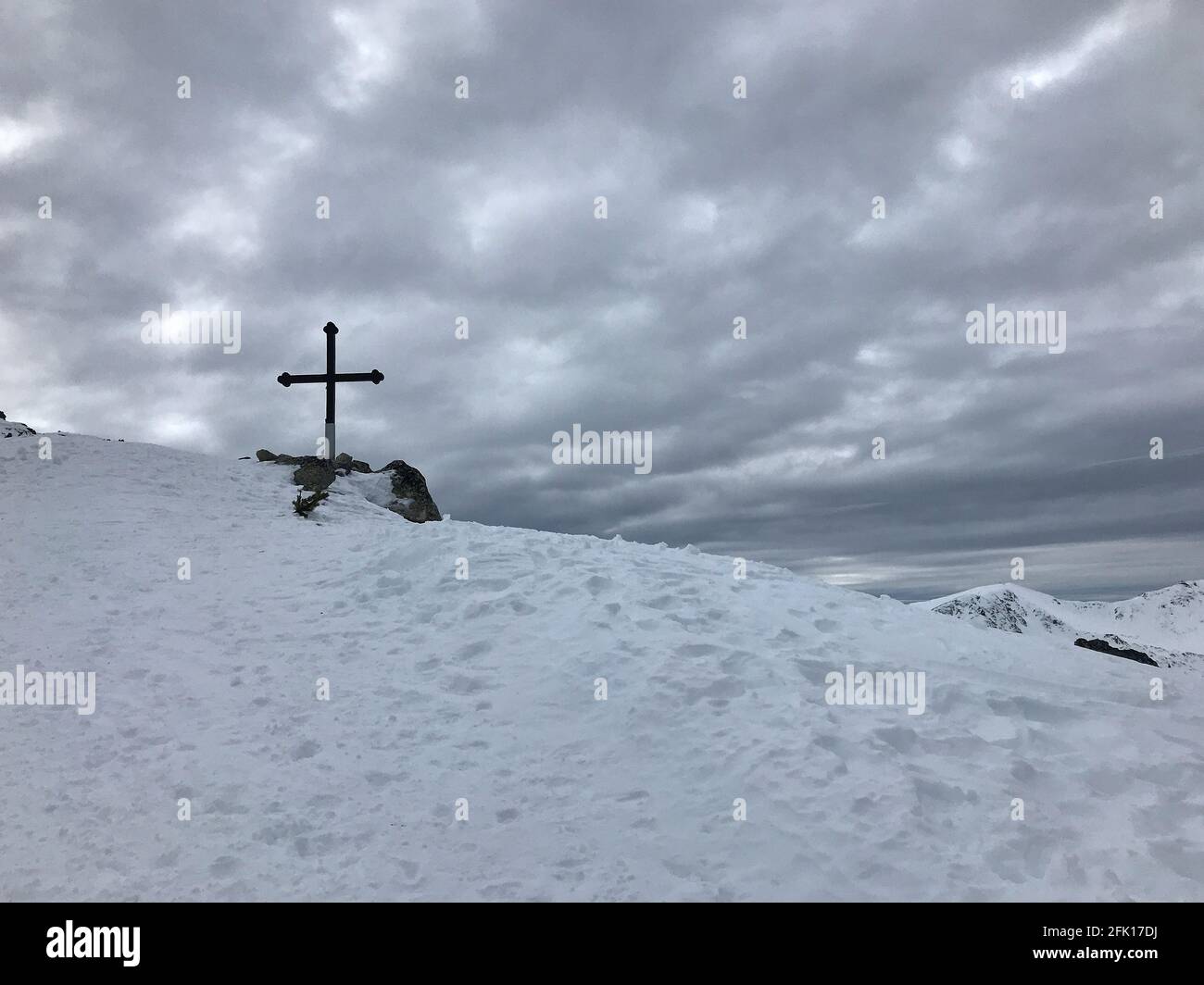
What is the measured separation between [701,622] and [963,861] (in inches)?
214

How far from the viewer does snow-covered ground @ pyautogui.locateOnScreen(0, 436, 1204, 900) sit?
24.0ft

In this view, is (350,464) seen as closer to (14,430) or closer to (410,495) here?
(410,495)

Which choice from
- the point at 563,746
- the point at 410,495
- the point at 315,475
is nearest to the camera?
the point at 563,746

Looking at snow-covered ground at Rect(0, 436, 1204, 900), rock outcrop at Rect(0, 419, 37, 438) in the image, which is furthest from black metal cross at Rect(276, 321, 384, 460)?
snow-covered ground at Rect(0, 436, 1204, 900)

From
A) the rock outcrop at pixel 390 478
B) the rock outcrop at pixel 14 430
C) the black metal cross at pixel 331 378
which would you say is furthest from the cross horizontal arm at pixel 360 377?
the rock outcrop at pixel 14 430

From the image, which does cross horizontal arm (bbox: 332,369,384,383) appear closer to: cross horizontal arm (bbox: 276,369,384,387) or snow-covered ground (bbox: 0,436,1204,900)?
cross horizontal arm (bbox: 276,369,384,387)

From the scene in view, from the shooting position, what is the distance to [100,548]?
16.2 m

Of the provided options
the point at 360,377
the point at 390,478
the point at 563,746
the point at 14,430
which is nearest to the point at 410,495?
the point at 390,478

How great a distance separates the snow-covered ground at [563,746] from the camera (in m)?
7.31

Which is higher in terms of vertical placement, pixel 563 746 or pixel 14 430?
pixel 14 430

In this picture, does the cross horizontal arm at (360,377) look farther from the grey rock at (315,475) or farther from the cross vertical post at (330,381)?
the grey rock at (315,475)

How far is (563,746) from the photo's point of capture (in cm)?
926

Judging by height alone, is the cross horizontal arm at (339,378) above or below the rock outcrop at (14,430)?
above
